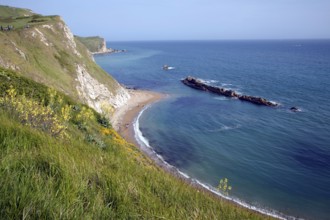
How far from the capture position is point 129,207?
3.58m

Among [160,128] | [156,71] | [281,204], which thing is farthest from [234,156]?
[156,71]

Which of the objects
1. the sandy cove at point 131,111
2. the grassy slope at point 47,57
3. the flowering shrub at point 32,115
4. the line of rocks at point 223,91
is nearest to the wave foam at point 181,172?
the sandy cove at point 131,111

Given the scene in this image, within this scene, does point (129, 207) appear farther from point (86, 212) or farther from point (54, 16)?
point (54, 16)

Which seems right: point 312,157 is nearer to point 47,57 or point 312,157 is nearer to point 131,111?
point 131,111

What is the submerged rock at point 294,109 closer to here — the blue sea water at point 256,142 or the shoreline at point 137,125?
the blue sea water at point 256,142

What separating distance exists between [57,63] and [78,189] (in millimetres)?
53321

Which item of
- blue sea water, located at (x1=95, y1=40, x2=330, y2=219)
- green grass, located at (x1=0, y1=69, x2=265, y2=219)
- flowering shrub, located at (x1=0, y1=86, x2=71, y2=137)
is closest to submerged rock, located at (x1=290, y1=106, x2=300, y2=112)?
blue sea water, located at (x1=95, y1=40, x2=330, y2=219)

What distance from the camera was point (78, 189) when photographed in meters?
3.57

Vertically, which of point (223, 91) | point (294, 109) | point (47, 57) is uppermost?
point (47, 57)

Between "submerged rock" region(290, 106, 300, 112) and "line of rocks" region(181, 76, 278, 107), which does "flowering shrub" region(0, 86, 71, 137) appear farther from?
"line of rocks" region(181, 76, 278, 107)

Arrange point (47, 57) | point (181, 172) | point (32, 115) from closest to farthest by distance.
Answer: point (32, 115)
point (181, 172)
point (47, 57)

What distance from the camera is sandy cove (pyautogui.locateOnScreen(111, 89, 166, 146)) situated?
46.5 metres

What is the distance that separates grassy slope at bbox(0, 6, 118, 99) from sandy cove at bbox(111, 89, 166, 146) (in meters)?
6.12

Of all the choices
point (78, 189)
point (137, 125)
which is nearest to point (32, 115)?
point (78, 189)
